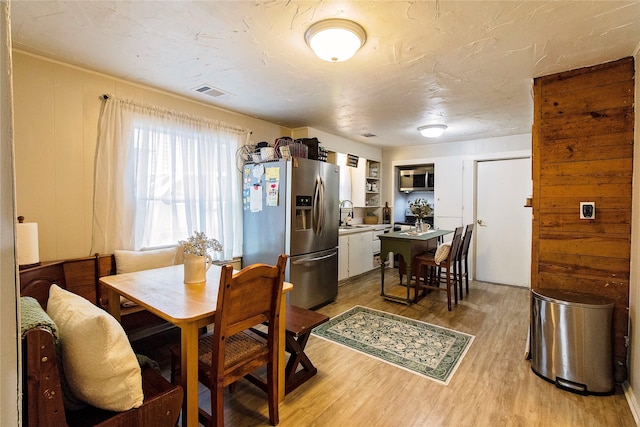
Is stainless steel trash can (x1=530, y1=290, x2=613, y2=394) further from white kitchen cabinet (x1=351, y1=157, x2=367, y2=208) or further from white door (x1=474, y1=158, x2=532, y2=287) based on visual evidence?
white kitchen cabinet (x1=351, y1=157, x2=367, y2=208)

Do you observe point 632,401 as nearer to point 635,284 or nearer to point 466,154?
point 635,284

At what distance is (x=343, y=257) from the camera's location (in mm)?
4672

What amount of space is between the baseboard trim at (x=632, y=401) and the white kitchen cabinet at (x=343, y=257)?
3091mm

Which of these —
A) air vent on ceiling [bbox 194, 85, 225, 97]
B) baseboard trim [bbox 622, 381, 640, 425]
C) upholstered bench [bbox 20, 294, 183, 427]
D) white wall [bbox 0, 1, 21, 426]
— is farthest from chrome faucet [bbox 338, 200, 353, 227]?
white wall [bbox 0, 1, 21, 426]

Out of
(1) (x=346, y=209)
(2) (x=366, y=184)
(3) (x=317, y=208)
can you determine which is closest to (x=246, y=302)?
(3) (x=317, y=208)

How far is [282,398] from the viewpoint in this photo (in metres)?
2.00

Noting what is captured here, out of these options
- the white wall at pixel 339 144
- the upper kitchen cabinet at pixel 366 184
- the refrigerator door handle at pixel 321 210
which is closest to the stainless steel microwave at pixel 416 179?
the upper kitchen cabinet at pixel 366 184

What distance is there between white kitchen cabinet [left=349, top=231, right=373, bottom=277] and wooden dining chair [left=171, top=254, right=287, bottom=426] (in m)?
3.08

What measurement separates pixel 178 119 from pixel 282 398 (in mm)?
2659

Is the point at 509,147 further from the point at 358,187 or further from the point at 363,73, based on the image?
the point at 363,73

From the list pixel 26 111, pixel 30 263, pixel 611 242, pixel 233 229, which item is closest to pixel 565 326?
pixel 611 242

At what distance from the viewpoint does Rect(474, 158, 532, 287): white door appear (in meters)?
4.58

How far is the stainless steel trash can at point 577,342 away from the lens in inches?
80.4

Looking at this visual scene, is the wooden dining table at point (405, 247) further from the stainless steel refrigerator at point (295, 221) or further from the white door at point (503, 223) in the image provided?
the white door at point (503, 223)
